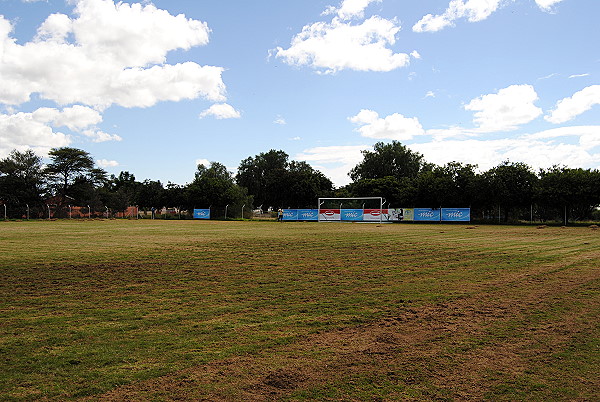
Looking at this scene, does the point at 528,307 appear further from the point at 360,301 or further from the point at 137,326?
the point at 137,326

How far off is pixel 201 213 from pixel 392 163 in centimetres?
5104

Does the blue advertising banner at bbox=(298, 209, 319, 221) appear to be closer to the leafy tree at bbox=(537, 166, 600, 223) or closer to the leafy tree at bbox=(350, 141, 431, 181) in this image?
the leafy tree at bbox=(537, 166, 600, 223)

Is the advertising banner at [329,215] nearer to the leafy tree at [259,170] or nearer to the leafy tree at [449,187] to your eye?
the leafy tree at [449,187]

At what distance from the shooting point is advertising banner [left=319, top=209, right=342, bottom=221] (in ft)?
184

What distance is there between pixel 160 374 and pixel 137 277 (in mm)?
6274

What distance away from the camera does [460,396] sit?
4.02 m

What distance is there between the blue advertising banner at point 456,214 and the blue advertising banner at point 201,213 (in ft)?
118

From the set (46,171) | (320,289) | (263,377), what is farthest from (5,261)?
(46,171)

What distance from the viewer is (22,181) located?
7512 cm

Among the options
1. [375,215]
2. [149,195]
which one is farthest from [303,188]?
[149,195]

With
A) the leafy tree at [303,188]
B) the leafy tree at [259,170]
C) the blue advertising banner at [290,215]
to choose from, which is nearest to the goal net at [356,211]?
the blue advertising banner at [290,215]

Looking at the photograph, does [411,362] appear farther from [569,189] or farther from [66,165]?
[66,165]

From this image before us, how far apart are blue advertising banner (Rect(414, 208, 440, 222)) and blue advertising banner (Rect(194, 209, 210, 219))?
32561mm

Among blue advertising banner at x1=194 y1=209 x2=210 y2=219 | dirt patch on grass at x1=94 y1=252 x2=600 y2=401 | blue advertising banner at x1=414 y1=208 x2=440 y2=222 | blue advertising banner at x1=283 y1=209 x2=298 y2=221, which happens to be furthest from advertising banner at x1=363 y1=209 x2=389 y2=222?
dirt patch on grass at x1=94 y1=252 x2=600 y2=401
